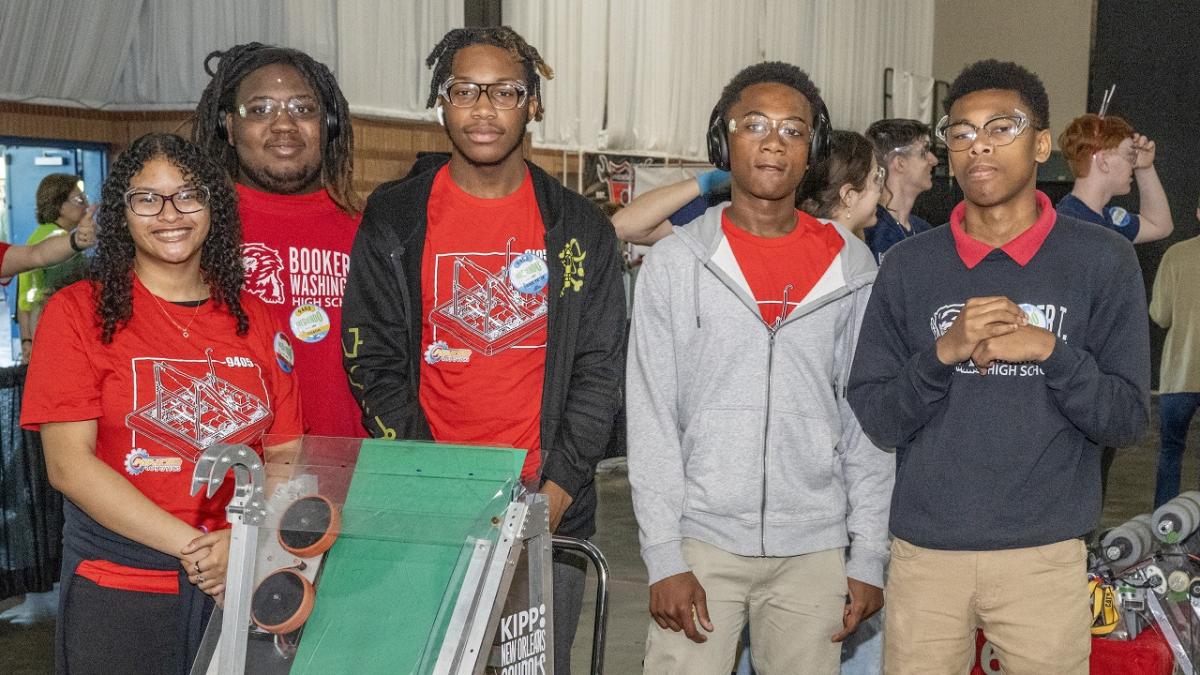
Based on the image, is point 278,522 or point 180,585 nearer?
point 278,522

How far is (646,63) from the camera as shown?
13719mm

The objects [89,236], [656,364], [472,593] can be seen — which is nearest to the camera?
[472,593]

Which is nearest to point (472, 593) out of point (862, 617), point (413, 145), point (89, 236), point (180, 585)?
→ point (180, 585)

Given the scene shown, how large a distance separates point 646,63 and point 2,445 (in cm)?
976

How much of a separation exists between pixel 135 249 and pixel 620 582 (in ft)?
13.2

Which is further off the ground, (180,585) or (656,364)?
(656,364)

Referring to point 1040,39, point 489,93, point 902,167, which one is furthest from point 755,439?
point 1040,39

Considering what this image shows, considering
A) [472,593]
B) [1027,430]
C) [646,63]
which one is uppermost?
[646,63]

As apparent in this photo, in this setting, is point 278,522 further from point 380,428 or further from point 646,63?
point 646,63

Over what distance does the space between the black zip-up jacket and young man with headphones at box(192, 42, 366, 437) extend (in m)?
0.18

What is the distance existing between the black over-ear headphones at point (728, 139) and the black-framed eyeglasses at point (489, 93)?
1.47 ft

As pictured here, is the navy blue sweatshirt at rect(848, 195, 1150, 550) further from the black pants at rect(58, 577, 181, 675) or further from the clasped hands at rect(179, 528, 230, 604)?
the black pants at rect(58, 577, 181, 675)

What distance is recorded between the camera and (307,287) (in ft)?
9.75

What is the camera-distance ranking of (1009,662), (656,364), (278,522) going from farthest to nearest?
1. (656,364)
2. (1009,662)
3. (278,522)
